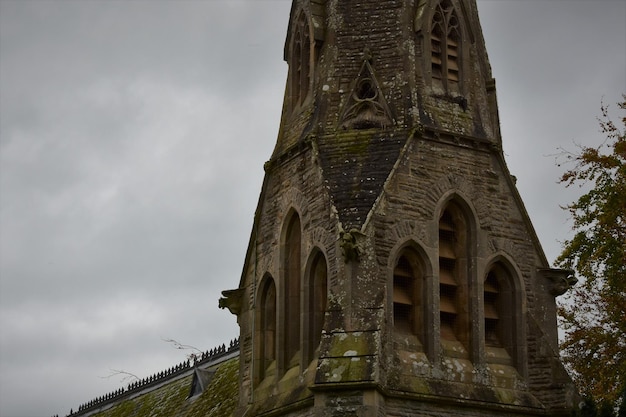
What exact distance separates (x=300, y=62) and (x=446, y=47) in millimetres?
2806

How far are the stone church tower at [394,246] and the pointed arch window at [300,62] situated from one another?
0.15 ft

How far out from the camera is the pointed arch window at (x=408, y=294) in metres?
24.0

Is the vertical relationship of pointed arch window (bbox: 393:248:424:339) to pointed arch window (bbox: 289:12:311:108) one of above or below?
below

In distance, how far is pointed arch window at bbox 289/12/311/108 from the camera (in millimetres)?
27016

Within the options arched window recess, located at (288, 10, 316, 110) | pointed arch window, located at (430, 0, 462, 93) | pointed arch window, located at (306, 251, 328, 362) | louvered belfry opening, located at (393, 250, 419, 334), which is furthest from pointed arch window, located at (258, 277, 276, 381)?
pointed arch window, located at (430, 0, 462, 93)

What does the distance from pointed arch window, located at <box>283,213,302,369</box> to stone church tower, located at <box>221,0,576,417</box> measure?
0.08 feet

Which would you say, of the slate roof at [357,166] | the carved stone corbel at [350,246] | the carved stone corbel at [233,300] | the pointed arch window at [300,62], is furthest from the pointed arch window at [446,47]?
the carved stone corbel at [233,300]

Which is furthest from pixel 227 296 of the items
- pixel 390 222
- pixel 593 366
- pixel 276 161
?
pixel 593 366

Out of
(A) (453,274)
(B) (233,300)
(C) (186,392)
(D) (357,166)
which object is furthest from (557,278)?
(C) (186,392)

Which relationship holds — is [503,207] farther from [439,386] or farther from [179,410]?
[179,410]

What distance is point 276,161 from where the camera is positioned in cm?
2655

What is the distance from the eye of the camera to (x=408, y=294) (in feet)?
79.6

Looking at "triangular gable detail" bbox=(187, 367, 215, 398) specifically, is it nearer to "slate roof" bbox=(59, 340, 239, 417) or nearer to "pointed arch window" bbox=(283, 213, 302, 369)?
"slate roof" bbox=(59, 340, 239, 417)

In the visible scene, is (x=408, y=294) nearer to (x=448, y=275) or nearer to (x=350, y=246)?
(x=448, y=275)
